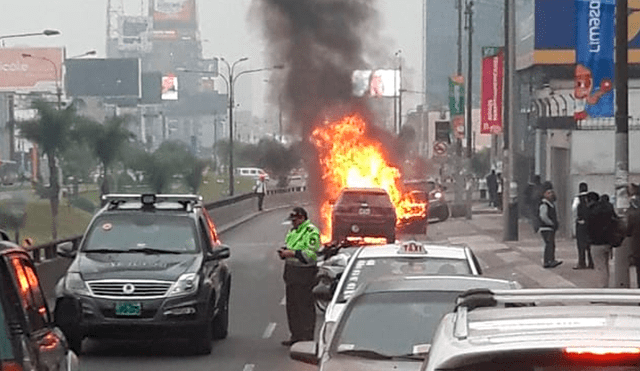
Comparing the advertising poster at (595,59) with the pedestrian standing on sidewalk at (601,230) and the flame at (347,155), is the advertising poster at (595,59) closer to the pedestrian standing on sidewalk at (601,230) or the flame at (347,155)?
the pedestrian standing on sidewalk at (601,230)

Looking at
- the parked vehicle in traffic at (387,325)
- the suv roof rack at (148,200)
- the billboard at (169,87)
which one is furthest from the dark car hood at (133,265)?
the billboard at (169,87)

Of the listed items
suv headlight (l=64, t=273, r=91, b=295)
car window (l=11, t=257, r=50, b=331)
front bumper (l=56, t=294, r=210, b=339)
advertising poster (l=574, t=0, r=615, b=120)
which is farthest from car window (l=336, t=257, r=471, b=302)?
advertising poster (l=574, t=0, r=615, b=120)

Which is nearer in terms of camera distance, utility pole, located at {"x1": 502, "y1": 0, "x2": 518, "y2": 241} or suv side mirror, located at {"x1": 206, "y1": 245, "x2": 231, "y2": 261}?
suv side mirror, located at {"x1": 206, "y1": 245, "x2": 231, "y2": 261}

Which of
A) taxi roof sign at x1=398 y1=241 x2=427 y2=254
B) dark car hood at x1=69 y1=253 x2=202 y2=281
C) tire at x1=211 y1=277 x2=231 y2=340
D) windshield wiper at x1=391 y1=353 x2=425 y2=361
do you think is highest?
taxi roof sign at x1=398 y1=241 x2=427 y2=254

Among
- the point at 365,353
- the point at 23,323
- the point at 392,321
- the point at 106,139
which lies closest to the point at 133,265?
the point at 392,321

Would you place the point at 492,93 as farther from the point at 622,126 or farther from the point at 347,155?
the point at 622,126

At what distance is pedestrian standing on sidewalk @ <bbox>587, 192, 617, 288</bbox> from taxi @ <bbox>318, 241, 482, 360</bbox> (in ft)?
32.4

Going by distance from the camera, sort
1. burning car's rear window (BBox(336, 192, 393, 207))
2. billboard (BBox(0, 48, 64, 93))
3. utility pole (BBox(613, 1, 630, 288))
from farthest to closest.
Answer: billboard (BBox(0, 48, 64, 93)) → burning car's rear window (BBox(336, 192, 393, 207)) → utility pole (BBox(613, 1, 630, 288))

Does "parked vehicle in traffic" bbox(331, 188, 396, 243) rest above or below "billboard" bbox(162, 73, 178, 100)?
below

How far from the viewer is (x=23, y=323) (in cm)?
784

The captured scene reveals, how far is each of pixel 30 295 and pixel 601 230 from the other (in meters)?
16.6

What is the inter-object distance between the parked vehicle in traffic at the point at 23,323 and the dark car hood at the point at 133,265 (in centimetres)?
822

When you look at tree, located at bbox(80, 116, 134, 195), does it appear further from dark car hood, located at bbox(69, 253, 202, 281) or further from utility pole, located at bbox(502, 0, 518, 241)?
dark car hood, located at bbox(69, 253, 202, 281)

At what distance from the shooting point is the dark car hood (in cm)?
1767
